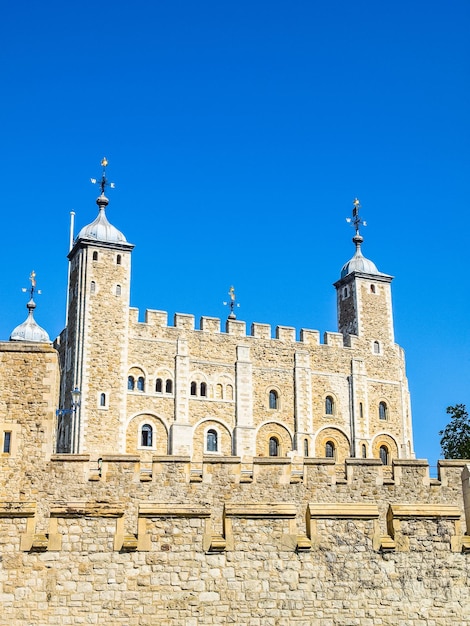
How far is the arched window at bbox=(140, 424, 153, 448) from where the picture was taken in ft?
149

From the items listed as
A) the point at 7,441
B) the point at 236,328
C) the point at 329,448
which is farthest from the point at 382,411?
the point at 7,441

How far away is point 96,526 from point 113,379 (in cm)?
3392

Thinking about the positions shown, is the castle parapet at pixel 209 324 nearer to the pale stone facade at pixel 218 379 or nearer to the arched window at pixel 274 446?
the pale stone facade at pixel 218 379

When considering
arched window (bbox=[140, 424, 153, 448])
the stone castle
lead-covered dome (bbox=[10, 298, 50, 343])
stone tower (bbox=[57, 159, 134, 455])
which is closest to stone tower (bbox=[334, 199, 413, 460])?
arched window (bbox=[140, 424, 153, 448])

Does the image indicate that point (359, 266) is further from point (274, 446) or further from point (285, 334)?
point (274, 446)

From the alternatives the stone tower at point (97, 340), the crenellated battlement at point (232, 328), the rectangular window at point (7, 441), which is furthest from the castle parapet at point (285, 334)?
the rectangular window at point (7, 441)

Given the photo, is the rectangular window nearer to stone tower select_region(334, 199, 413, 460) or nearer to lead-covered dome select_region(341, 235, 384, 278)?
stone tower select_region(334, 199, 413, 460)

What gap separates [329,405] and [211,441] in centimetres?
762

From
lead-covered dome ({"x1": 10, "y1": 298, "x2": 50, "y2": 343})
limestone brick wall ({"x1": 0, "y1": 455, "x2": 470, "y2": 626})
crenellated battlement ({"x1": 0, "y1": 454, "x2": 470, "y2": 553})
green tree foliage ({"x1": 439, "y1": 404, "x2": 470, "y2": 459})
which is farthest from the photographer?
lead-covered dome ({"x1": 10, "y1": 298, "x2": 50, "y2": 343})

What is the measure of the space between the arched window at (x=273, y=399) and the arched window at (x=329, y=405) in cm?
308

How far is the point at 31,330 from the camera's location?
61031mm

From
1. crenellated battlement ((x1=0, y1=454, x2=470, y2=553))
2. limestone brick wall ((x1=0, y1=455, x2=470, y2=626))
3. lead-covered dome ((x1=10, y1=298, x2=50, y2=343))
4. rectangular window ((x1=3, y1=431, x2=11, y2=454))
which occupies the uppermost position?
lead-covered dome ((x1=10, y1=298, x2=50, y2=343))

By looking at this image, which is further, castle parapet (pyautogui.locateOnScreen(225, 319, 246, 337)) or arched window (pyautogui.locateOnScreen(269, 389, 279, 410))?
castle parapet (pyautogui.locateOnScreen(225, 319, 246, 337))

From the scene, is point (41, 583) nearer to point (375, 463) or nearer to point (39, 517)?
point (39, 517)
